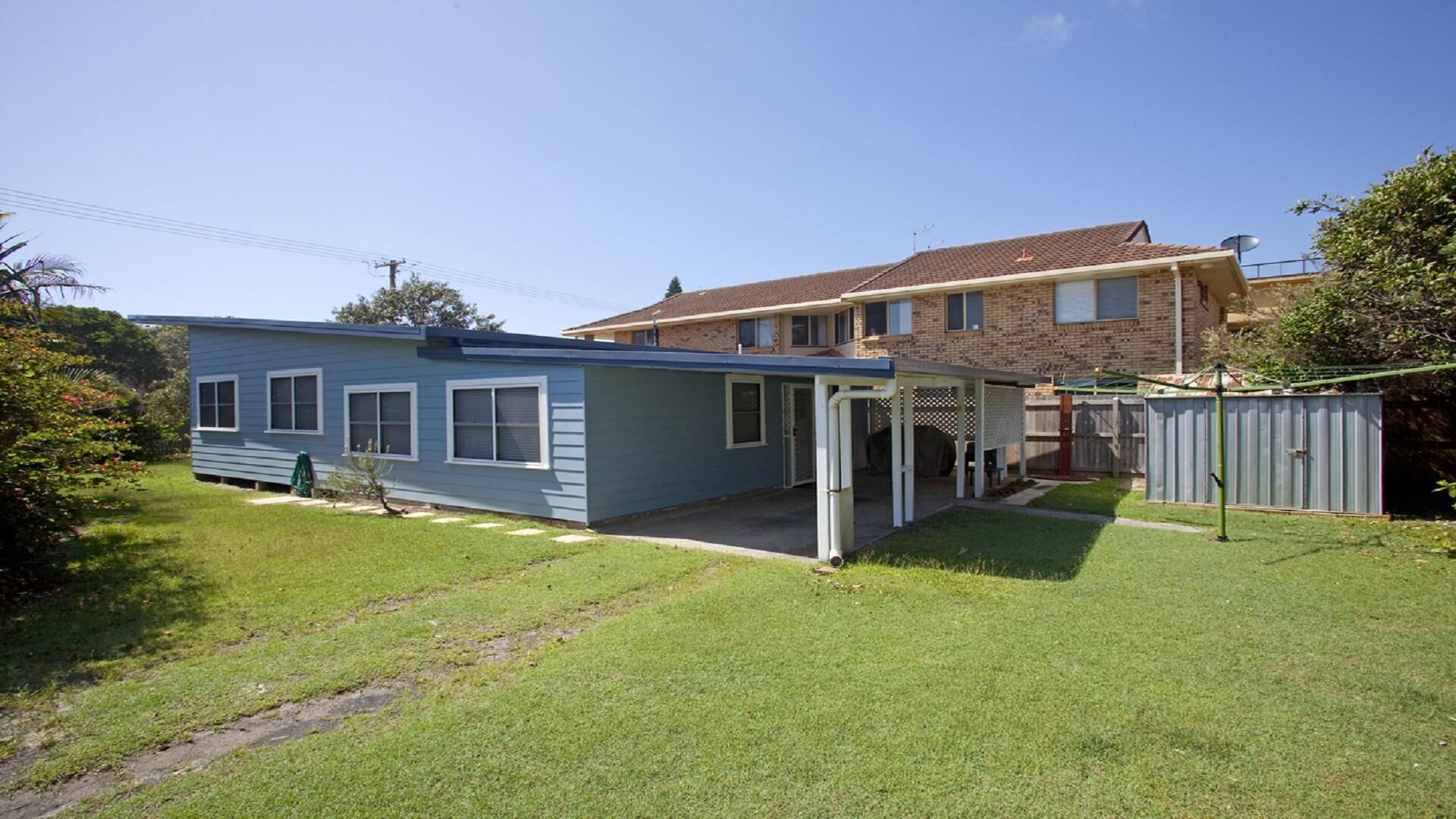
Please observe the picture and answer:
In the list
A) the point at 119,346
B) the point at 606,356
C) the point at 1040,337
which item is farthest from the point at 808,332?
the point at 119,346

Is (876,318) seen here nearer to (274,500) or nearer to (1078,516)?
(1078,516)

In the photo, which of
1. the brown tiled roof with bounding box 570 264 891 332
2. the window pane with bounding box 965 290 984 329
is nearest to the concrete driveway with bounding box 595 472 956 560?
the window pane with bounding box 965 290 984 329

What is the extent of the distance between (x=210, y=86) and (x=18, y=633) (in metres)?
10.3

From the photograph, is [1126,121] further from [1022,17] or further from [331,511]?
[331,511]

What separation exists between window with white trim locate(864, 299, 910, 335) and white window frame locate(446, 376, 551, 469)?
1311 cm

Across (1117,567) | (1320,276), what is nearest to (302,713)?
(1117,567)

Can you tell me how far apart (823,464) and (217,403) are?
1398 cm

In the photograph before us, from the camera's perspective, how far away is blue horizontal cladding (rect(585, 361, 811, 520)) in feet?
29.9

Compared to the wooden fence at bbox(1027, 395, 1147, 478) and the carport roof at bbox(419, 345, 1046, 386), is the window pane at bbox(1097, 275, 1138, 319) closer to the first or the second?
the wooden fence at bbox(1027, 395, 1147, 478)

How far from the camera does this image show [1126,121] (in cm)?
1277

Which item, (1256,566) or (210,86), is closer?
(1256,566)

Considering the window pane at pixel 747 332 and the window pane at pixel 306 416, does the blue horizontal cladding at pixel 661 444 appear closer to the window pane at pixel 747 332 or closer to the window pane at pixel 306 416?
the window pane at pixel 306 416

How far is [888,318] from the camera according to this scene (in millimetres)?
20031

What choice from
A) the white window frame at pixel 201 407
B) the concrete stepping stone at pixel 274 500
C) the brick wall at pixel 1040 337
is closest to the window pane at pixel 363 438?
the concrete stepping stone at pixel 274 500
